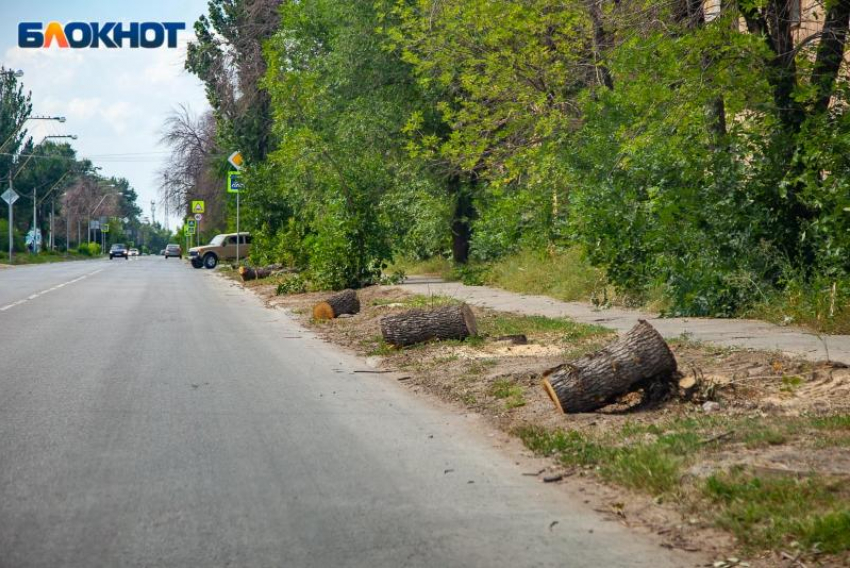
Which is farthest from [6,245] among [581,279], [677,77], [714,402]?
[714,402]

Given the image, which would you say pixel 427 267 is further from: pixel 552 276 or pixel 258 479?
pixel 258 479

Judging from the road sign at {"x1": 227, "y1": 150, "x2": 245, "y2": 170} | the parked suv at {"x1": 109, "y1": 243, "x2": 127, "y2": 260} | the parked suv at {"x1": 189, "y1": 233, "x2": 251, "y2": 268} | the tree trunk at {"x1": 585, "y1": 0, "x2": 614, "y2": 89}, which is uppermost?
the tree trunk at {"x1": 585, "y1": 0, "x2": 614, "y2": 89}

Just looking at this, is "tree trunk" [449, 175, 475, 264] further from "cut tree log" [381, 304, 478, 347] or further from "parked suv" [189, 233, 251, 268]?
"parked suv" [189, 233, 251, 268]

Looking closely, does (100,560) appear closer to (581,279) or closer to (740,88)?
(740,88)

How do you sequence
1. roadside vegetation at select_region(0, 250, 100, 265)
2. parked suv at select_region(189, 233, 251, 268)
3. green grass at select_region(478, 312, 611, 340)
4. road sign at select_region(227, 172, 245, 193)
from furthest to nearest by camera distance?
roadside vegetation at select_region(0, 250, 100, 265)
parked suv at select_region(189, 233, 251, 268)
road sign at select_region(227, 172, 245, 193)
green grass at select_region(478, 312, 611, 340)

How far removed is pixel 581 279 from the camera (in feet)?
64.4

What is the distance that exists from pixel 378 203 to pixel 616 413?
18741mm

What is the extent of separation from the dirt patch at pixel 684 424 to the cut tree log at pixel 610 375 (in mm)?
144

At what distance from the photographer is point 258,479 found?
6352mm

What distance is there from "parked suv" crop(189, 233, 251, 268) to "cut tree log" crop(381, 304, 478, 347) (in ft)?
145

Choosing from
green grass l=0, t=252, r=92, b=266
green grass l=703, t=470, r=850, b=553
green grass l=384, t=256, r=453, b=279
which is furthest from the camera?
green grass l=0, t=252, r=92, b=266

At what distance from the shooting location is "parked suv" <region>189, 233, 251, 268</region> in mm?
57219

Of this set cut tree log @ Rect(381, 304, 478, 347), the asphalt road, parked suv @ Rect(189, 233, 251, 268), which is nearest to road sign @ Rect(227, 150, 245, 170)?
parked suv @ Rect(189, 233, 251, 268)

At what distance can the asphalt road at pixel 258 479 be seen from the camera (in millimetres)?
4984
